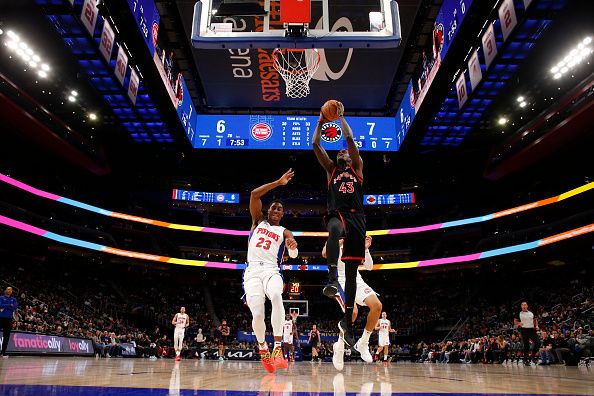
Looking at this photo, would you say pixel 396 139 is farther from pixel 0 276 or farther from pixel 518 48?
pixel 0 276

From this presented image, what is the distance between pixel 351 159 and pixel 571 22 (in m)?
16.4

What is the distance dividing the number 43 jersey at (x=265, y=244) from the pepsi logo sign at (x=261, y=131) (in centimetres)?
1577

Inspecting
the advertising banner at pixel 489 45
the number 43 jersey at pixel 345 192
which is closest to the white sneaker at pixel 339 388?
the number 43 jersey at pixel 345 192

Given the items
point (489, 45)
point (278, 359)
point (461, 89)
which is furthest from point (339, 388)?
point (461, 89)

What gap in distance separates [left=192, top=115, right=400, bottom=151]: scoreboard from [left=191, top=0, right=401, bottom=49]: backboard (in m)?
12.7

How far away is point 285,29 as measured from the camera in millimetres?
8148

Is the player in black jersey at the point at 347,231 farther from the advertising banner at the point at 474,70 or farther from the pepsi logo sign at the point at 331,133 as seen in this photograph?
the pepsi logo sign at the point at 331,133

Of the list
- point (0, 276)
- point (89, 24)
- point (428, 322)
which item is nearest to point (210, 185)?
point (0, 276)

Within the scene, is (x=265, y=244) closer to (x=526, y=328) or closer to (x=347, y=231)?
(x=347, y=231)

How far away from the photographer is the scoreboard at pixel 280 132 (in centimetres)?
2134

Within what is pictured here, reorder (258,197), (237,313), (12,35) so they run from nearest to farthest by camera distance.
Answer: (258,197) → (12,35) → (237,313)

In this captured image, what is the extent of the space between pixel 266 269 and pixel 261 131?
16.2 meters

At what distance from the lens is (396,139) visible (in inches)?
858

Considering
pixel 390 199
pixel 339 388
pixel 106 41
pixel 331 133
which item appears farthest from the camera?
A: pixel 390 199
